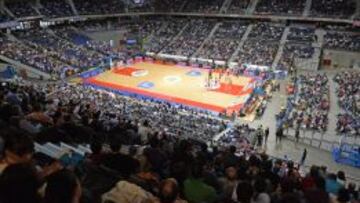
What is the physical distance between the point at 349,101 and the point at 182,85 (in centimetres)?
1715

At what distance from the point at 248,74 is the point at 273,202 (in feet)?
131

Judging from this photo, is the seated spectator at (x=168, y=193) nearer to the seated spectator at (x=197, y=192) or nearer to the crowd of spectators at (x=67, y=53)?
the seated spectator at (x=197, y=192)

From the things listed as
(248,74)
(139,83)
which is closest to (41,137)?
(139,83)

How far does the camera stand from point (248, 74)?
45.9 m

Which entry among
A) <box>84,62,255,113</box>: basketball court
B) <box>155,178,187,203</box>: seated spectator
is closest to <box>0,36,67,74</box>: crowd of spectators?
<box>84,62,255,113</box>: basketball court

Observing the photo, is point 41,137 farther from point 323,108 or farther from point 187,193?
point 323,108

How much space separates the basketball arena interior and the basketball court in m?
0.18

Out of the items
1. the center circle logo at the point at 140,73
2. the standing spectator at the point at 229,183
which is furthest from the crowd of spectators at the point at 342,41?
the standing spectator at the point at 229,183

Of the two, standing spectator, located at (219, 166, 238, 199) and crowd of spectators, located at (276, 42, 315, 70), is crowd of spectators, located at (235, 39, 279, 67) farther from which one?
standing spectator, located at (219, 166, 238, 199)

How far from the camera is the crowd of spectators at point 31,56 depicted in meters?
41.6

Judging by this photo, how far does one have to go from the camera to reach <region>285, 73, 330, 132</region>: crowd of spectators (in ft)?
90.8

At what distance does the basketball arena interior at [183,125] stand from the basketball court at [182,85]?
0.18m

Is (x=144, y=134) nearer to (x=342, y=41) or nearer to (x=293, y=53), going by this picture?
(x=293, y=53)

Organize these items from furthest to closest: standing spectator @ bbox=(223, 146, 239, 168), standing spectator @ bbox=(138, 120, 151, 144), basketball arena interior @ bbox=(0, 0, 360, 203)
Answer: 1. standing spectator @ bbox=(138, 120, 151, 144)
2. standing spectator @ bbox=(223, 146, 239, 168)
3. basketball arena interior @ bbox=(0, 0, 360, 203)
